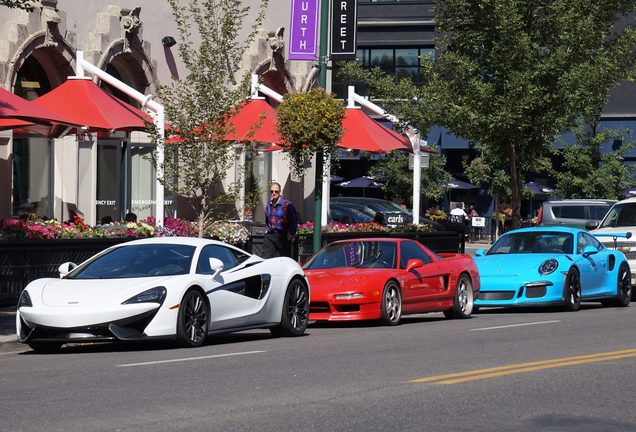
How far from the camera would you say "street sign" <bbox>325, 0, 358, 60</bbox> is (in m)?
24.6

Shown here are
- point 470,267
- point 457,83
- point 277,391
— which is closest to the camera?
point 277,391

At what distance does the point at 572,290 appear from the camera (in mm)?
21266

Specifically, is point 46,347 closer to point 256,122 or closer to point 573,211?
point 256,122

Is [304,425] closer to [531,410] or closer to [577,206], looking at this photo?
[531,410]

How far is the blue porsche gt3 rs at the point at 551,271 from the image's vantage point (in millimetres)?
20906

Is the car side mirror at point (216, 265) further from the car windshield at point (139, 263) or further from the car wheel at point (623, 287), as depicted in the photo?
the car wheel at point (623, 287)

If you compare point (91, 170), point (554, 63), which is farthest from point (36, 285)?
point (554, 63)

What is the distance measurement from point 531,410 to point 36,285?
671 centimetres

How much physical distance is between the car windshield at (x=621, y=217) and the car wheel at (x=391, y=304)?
883cm

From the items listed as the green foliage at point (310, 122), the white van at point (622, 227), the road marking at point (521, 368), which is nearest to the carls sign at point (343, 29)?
the green foliage at point (310, 122)

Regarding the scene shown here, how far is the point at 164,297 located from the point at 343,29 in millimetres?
12059

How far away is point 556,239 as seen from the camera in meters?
22.3

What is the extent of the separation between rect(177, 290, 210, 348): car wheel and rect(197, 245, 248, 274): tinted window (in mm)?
482

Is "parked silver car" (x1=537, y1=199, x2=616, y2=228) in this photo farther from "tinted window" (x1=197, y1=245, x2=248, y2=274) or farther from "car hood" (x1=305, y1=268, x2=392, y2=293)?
"tinted window" (x1=197, y1=245, x2=248, y2=274)
